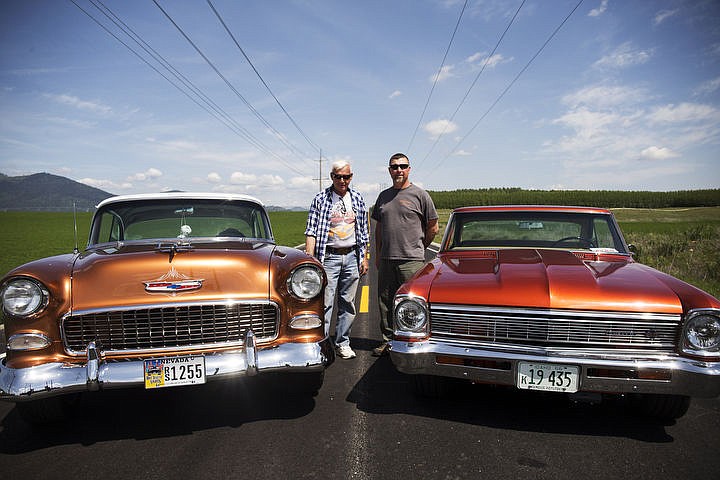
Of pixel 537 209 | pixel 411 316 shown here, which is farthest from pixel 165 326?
pixel 537 209

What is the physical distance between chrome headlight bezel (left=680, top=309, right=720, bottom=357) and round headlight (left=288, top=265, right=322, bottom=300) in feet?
7.47

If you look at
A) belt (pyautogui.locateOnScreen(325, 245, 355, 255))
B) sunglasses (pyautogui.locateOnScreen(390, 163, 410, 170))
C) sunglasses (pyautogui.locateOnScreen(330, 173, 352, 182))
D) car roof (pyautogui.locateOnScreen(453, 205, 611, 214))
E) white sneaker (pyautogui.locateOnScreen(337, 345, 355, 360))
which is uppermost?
sunglasses (pyautogui.locateOnScreen(390, 163, 410, 170))

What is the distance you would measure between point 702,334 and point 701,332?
12 millimetres

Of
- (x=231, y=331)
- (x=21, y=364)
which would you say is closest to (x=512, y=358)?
(x=231, y=331)

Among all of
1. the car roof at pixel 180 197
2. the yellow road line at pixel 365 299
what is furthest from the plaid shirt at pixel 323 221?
the yellow road line at pixel 365 299

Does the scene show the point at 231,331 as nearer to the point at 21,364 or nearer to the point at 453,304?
the point at 21,364

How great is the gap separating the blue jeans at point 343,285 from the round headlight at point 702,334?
263 centimetres

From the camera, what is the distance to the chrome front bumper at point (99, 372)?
258 centimetres

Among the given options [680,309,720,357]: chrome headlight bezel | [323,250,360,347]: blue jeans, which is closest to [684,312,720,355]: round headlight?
[680,309,720,357]: chrome headlight bezel

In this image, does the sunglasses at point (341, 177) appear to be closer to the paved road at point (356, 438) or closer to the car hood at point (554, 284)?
the car hood at point (554, 284)

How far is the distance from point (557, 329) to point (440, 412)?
1030 mm

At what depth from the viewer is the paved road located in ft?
7.95

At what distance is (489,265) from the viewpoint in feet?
11.4

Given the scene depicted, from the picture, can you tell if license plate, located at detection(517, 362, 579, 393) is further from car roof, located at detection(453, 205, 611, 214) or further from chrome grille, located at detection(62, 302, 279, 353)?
car roof, located at detection(453, 205, 611, 214)
